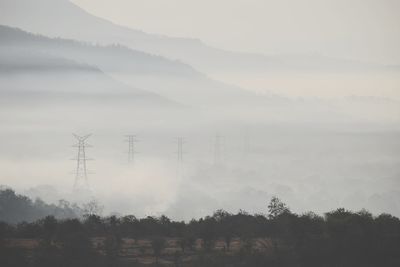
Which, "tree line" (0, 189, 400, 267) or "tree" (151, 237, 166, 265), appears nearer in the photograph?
"tree line" (0, 189, 400, 267)

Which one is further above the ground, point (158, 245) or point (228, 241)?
point (228, 241)

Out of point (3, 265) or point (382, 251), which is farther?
point (382, 251)

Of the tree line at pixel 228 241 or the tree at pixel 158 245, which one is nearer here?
the tree line at pixel 228 241

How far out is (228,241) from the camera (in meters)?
133

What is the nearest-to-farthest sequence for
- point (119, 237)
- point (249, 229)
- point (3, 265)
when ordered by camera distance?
point (3, 265) → point (119, 237) → point (249, 229)

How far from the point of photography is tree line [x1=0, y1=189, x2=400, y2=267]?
119m

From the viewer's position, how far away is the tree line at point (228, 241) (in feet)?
391

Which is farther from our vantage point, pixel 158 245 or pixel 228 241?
pixel 228 241

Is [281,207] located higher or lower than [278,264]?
higher

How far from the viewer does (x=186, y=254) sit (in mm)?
125625

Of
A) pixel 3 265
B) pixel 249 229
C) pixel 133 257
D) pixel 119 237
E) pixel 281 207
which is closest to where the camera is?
pixel 3 265

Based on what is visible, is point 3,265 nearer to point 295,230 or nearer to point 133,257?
point 133,257

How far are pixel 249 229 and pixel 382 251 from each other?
72.6 feet

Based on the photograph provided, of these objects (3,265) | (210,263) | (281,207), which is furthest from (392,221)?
(3,265)
